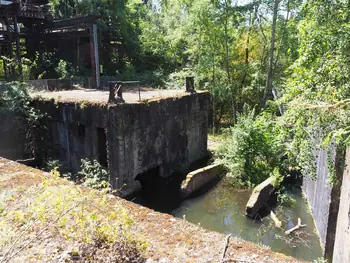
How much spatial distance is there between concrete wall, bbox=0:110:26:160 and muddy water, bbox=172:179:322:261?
24.5 feet

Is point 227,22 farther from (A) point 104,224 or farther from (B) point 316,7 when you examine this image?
(A) point 104,224

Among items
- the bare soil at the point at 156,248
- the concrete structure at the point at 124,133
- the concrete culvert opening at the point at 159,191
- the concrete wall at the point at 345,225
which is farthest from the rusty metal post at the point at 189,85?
the bare soil at the point at 156,248

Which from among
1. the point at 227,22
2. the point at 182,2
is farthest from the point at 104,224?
the point at 182,2

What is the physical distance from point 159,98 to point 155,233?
9.32m

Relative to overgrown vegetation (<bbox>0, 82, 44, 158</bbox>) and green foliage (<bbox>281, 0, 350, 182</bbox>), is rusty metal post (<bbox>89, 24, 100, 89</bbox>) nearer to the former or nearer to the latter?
overgrown vegetation (<bbox>0, 82, 44, 158</bbox>)

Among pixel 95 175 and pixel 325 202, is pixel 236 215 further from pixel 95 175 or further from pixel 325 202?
pixel 95 175

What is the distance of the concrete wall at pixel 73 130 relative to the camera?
10602mm

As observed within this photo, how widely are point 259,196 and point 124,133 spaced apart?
17.3 feet

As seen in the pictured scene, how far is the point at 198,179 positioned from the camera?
11.9 meters

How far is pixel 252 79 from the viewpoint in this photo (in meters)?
19.2

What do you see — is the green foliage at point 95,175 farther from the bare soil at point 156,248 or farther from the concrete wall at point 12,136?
the bare soil at point 156,248

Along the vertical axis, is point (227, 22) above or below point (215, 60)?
above

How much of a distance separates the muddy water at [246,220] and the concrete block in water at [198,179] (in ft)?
1.34

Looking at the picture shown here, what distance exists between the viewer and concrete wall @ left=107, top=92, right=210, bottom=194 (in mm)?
10312
